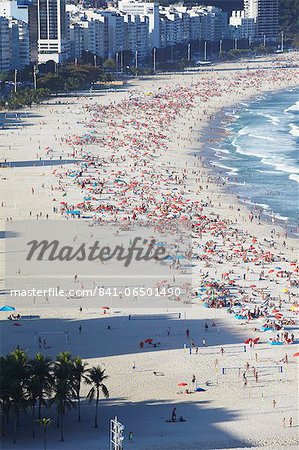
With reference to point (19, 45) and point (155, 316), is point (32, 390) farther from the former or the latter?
point (19, 45)

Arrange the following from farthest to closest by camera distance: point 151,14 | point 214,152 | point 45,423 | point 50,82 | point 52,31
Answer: point 151,14 → point 52,31 → point 50,82 → point 214,152 → point 45,423

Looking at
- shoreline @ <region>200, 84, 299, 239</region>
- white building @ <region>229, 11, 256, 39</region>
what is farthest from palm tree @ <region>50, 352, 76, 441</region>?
white building @ <region>229, 11, 256, 39</region>

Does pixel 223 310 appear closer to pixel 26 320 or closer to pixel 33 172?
pixel 26 320

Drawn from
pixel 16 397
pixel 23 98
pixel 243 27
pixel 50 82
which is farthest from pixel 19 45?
pixel 16 397

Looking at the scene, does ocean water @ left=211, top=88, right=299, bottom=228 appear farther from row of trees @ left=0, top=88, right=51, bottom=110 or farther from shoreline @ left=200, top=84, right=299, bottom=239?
row of trees @ left=0, top=88, right=51, bottom=110

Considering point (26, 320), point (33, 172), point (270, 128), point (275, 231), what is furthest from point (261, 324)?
point (270, 128)

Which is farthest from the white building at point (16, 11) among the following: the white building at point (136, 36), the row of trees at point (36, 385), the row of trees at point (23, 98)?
the row of trees at point (36, 385)
